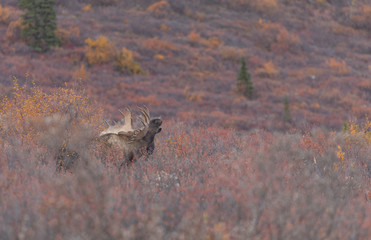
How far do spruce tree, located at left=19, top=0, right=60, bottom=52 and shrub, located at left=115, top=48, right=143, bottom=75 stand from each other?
4.00 metres

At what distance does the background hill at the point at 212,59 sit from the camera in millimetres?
17422

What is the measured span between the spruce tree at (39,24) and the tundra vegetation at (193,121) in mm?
721

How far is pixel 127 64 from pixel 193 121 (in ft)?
31.9

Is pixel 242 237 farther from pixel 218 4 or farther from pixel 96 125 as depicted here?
pixel 218 4

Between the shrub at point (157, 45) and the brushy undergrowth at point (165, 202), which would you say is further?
the shrub at point (157, 45)

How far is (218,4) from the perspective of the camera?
134 feet

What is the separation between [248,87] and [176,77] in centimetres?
461

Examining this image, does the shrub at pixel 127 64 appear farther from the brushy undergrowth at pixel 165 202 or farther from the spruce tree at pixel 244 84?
the brushy undergrowth at pixel 165 202

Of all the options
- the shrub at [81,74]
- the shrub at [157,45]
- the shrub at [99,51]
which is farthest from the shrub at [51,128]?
the shrub at [157,45]

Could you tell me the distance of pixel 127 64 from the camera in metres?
21.6

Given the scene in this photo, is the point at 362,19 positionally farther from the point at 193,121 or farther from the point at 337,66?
the point at 193,121

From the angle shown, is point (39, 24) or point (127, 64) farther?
point (127, 64)

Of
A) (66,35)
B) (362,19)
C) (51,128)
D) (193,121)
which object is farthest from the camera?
(362,19)

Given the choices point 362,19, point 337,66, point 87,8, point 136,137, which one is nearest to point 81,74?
point 136,137
